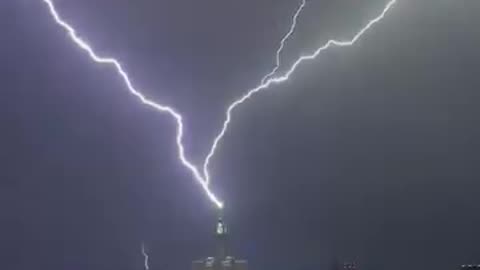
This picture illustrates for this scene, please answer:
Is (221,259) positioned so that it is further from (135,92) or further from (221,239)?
(135,92)

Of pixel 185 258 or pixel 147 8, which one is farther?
pixel 147 8

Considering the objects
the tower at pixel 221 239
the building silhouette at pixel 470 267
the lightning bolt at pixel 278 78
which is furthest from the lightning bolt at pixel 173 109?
the building silhouette at pixel 470 267

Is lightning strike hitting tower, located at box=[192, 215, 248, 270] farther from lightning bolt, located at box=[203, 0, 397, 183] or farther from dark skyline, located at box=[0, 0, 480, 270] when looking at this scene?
lightning bolt, located at box=[203, 0, 397, 183]

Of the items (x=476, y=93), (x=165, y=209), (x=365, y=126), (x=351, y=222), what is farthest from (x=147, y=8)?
(x=476, y=93)

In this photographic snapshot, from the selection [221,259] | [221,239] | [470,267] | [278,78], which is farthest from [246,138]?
[470,267]

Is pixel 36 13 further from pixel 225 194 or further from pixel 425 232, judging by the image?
pixel 425 232

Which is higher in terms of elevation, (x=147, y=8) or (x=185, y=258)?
(x=147, y=8)

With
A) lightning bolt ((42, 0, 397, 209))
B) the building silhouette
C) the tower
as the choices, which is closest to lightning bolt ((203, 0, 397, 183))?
lightning bolt ((42, 0, 397, 209))
